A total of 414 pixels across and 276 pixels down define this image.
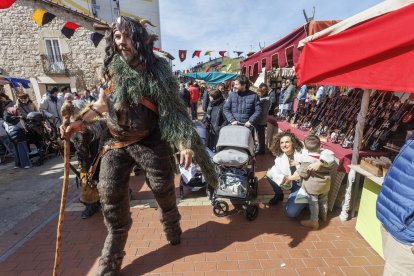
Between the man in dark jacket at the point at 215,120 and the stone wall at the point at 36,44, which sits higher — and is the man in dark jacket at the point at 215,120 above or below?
below

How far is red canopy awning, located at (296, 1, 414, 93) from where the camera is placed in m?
1.52

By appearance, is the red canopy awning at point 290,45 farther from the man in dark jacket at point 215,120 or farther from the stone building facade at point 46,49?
the stone building facade at point 46,49

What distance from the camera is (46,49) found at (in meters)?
16.0

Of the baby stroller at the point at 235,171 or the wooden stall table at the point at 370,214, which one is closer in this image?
the wooden stall table at the point at 370,214

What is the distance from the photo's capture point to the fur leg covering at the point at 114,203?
2312 millimetres

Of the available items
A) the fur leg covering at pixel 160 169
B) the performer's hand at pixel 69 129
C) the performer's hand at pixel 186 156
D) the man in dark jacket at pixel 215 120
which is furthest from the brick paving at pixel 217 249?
the man in dark jacket at pixel 215 120

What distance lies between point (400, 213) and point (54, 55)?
20267 mm

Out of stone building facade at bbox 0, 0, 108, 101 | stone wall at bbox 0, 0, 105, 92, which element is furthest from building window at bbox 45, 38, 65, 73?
stone wall at bbox 0, 0, 105, 92

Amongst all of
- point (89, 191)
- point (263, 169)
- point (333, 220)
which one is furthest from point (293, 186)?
point (89, 191)

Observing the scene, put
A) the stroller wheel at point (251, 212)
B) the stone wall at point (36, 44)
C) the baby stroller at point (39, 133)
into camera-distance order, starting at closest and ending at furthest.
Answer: the stroller wheel at point (251, 212)
the baby stroller at point (39, 133)
the stone wall at point (36, 44)

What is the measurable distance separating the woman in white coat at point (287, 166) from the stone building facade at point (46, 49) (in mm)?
15639

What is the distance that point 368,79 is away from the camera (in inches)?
72.0

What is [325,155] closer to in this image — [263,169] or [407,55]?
[407,55]

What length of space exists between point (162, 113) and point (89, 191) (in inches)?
77.8
